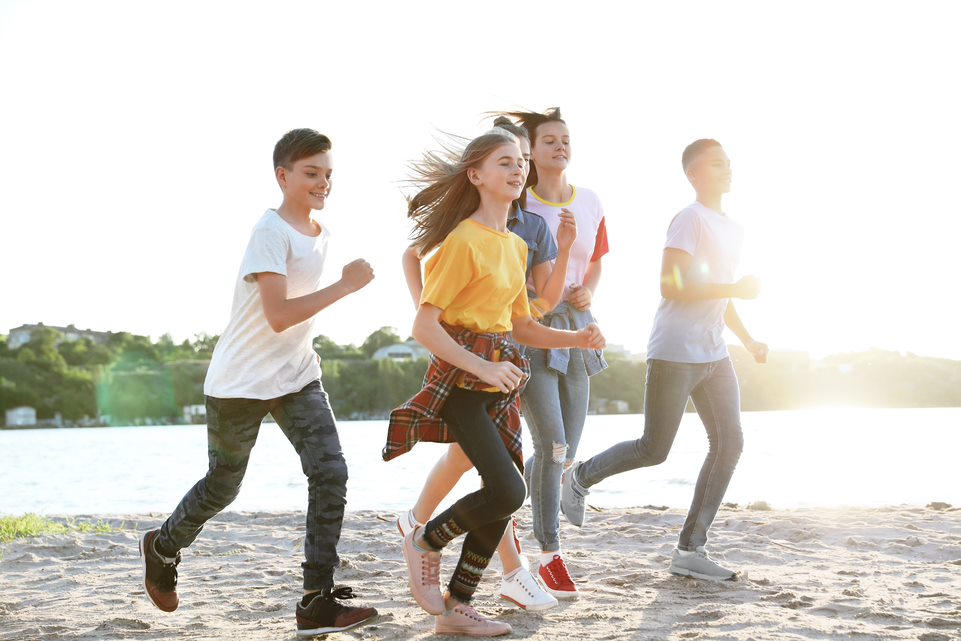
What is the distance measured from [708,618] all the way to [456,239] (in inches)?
69.2

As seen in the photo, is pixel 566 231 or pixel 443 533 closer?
pixel 443 533

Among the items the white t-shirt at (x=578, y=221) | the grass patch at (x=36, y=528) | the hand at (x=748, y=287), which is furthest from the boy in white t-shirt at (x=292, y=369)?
the grass patch at (x=36, y=528)

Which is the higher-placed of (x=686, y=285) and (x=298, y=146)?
(x=298, y=146)

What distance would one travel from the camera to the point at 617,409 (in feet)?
160

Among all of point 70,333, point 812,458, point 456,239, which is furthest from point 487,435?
point 70,333

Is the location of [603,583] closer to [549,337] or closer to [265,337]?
[549,337]

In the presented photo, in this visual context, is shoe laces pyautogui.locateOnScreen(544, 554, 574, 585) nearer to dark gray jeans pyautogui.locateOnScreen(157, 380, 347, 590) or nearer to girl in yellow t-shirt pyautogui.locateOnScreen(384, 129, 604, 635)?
girl in yellow t-shirt pyautogui.locateOnScreen(384, 129, 604, 635)

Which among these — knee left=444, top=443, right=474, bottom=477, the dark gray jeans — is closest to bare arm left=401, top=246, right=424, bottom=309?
the dark gray jeans

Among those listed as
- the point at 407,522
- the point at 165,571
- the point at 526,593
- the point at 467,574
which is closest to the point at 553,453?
the point at 526,593

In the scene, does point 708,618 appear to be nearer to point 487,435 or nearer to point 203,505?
point 487,435

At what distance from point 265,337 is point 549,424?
4.44ft

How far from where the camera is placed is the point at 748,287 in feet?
13.1

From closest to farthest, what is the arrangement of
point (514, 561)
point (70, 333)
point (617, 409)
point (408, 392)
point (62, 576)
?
1. point (514, 561)
2. point (62, 576)
3. point (617, 409)
4. point (408, 392)
5. point (70, 333)

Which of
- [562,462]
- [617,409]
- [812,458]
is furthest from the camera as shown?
[617,409]
